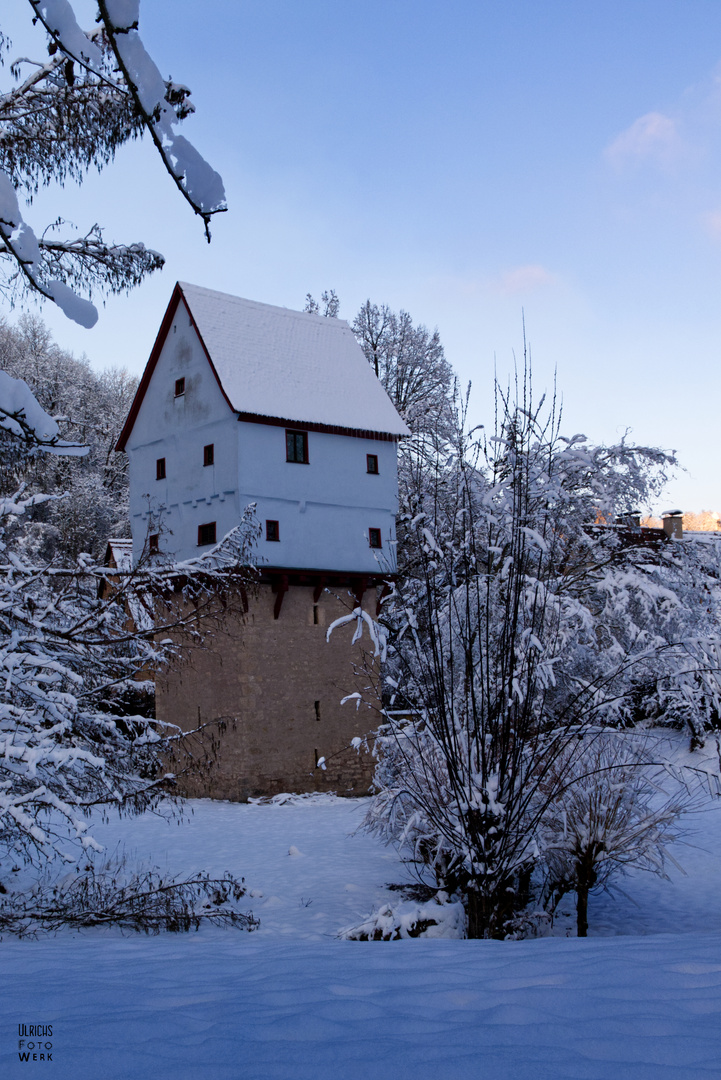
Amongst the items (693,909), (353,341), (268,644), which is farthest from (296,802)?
(353,341)

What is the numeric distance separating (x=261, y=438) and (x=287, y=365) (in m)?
2.88

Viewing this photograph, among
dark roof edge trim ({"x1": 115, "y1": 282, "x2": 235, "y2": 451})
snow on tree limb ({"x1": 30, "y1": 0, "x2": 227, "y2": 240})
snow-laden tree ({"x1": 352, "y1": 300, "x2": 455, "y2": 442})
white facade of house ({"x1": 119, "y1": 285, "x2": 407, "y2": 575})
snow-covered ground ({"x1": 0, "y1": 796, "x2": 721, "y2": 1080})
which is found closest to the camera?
snow on tree limb ({"x1": 30, "y1": 0, "x2": 227, "y2": 240})

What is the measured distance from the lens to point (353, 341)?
2611 centimetres

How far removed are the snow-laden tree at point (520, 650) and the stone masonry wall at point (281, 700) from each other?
12.6 ft

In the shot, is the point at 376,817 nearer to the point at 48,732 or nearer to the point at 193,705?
the point at 48,732

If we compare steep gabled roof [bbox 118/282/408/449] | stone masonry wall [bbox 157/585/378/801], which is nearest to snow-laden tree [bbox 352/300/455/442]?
steep gabled roof [bbox 118/282/408/449]

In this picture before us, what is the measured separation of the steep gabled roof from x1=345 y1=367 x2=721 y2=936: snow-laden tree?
3.49 m

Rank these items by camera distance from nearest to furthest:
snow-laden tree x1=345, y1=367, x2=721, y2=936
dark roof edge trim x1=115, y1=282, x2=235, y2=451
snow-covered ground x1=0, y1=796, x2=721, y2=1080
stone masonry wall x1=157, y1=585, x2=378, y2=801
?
snow-covered ground x1=0, y1=796, x2=721, y2=1080 < snow-laden tree x1=345, y1=367, x2=721, y2=936 < stone masonry wall x1=157, y1=585, x2=378, y2=801 < dark roof edge trim x1=115, y1=282, x2=235, y2=451

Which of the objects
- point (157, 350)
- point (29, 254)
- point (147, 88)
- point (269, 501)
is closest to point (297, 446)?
point (269, 501)

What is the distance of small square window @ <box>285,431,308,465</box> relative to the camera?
72.9 feet

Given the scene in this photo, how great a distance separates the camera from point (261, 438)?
71.4 ft

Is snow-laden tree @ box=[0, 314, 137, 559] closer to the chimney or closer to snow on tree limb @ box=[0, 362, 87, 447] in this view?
the chimney

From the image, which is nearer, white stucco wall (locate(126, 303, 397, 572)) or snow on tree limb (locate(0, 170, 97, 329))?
snow on tree limb (locate(0, 170, 97, 329))

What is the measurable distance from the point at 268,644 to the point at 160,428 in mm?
6195
